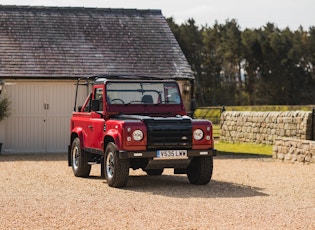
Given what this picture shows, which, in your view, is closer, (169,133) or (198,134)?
(169,133)

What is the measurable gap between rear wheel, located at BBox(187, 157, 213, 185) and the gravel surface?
0.22 metres

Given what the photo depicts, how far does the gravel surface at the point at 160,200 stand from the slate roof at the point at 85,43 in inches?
282

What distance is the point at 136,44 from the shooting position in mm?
25547

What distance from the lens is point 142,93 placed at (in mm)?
14516

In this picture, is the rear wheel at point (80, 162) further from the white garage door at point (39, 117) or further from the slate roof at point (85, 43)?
the slate roof at point (85, 43)

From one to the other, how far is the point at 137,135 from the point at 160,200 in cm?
Result: 176

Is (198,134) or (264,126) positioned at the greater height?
(198,134)

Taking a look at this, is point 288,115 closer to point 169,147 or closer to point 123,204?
point 169,147

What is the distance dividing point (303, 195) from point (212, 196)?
1.61 metres

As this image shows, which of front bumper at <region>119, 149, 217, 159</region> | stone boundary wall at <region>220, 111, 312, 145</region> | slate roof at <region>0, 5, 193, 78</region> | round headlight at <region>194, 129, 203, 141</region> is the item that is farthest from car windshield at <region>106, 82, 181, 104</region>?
slate roof at <region>0, 5, 193, 78</region>

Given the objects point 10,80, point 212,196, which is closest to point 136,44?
point 10,80

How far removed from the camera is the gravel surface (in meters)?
9.09

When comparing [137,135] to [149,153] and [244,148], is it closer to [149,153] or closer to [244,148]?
[149,153]

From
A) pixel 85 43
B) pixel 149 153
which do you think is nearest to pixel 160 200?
pixel 149 153
